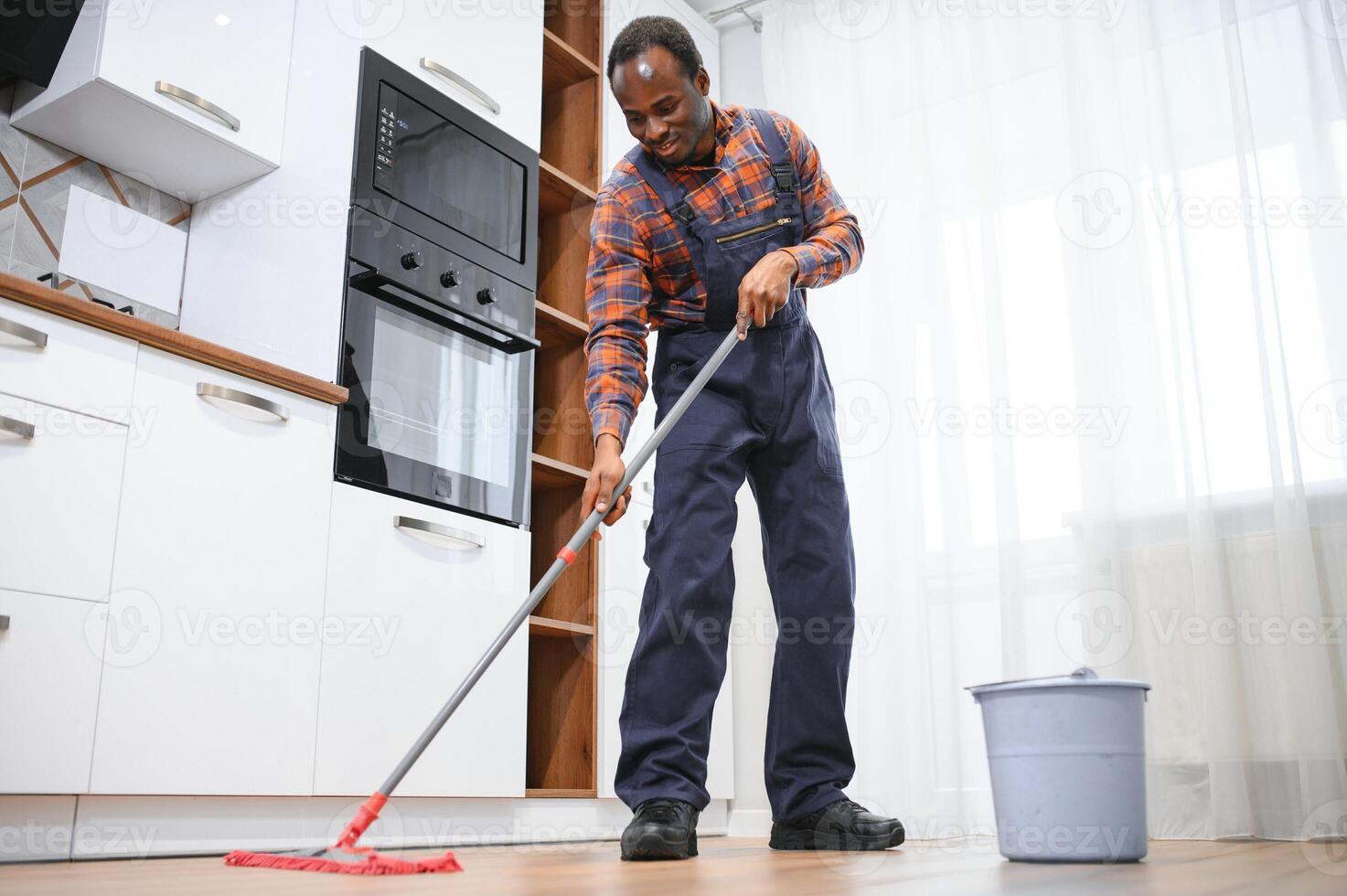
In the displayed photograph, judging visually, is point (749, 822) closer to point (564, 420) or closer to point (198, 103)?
point (564, 420)

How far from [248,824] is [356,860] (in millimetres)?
776

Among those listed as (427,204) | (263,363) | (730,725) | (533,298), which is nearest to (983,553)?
(730,725)

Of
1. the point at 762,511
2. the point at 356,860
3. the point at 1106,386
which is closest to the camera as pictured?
the point at 356,860

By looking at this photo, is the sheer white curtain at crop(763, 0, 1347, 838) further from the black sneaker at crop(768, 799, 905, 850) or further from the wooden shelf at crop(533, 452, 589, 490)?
the black sneaker at crop(768, 799, 905, 850)

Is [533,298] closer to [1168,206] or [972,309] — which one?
[972,309]

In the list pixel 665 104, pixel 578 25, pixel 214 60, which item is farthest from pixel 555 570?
pixel 578 25

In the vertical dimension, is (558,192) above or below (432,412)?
above

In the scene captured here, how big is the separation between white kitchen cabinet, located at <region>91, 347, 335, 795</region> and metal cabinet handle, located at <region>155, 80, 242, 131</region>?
63 cm

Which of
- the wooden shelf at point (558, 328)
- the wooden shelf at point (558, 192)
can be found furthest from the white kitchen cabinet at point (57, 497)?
the wooden shelf at point (558, 192)

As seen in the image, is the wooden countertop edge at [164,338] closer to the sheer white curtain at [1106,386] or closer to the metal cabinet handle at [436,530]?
the metal cabinet handle at [436,530]

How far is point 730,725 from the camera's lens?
3.17m

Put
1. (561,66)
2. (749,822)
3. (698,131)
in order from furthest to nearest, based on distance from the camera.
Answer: (561,66), (749,822), (698,131)

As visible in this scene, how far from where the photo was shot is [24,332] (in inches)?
65.3

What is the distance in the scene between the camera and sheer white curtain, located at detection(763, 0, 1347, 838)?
95.2 inches
